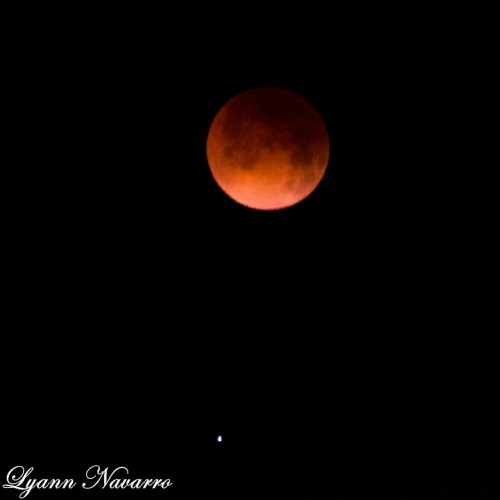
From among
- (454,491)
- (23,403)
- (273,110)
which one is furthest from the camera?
(23,403)

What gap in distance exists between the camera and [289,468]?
21.6 ft

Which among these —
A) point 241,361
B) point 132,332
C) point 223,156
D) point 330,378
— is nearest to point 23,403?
point 132,332

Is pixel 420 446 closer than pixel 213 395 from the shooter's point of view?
Yes

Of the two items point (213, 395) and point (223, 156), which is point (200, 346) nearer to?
point (213, 395)

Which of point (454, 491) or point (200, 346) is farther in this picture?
point (200, 346)

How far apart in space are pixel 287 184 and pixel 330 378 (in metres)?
4.29

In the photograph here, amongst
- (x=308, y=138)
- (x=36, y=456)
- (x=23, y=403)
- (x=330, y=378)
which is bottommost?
(x=36, y=456)

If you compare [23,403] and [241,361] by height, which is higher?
[241,361]

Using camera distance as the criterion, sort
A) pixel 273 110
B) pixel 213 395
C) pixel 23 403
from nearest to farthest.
Answer: pixel 273 110 < pixel 23 403 < pixel 213 395

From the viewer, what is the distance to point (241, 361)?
761cm

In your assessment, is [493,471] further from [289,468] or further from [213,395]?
[213,395]

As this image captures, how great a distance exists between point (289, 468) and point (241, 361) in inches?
63.9

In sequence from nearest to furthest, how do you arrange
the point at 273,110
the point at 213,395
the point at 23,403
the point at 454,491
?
1. the point at 273,110
2. the point at 454,491
3. the point at 23,403
4. the point at 213,395

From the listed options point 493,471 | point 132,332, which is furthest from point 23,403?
point 493,471
